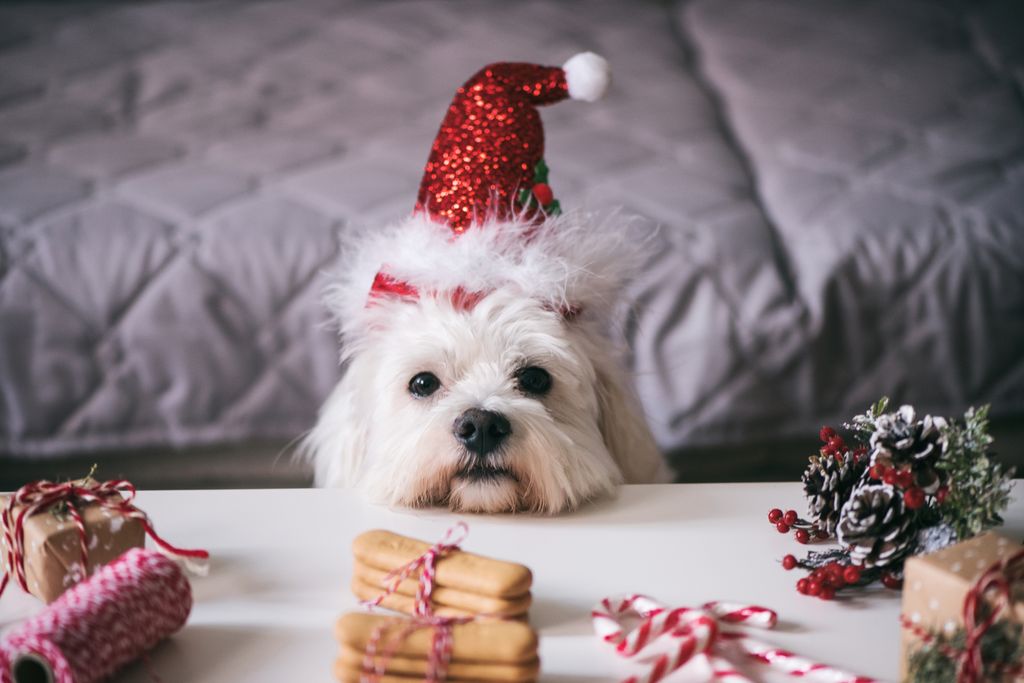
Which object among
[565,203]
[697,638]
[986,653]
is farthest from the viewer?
[565,203]

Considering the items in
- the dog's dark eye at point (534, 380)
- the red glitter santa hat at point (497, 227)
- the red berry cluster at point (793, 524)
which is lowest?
the red berry cluster at point (793, 524)

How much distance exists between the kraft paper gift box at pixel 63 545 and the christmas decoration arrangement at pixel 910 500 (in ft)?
2.13

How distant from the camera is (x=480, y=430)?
3.55ft

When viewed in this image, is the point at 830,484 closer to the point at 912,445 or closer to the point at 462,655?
the point at 912,445

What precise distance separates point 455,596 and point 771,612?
0.28m

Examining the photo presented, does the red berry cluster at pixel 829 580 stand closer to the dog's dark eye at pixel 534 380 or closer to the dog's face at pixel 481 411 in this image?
the dog's face at pixel 481 411

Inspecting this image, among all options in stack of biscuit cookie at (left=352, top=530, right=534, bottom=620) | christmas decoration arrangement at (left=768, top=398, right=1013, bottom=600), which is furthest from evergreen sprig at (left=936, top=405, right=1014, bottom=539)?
stack of biscuit cookie at (left=352, top=530, right=534, bottom=620)

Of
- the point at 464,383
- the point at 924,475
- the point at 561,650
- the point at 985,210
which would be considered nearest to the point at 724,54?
the point at 985,210

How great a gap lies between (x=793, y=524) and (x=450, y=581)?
44 centimetres

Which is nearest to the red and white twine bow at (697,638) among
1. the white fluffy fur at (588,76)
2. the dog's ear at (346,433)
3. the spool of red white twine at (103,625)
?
the spool of red white twine at (103,625)

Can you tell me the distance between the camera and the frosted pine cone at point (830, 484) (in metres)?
0.97

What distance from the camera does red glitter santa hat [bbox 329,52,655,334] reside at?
46.8 inches

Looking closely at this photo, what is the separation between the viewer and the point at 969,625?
0.65m

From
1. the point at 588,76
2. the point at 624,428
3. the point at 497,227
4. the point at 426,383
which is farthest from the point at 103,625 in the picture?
the point at 588,76
